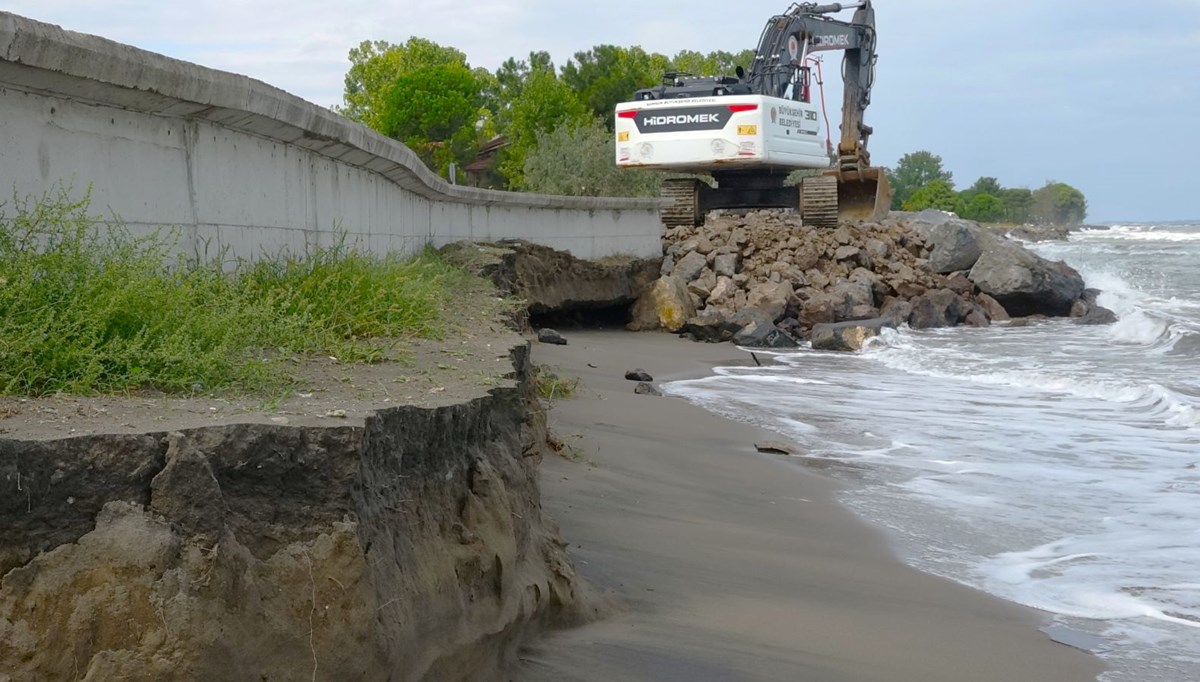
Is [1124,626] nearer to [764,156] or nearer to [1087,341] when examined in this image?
[1087,341]

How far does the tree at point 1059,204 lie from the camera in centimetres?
13938

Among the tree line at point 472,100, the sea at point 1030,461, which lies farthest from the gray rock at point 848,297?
the tree line at point 472,100

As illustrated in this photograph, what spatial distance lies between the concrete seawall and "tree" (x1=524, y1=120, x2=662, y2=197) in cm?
2935

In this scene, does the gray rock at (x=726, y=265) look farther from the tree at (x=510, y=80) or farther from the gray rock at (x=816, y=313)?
the tree at (x=510, y=80)

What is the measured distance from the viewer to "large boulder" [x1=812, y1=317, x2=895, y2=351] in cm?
1975

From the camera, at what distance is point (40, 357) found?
3957 mm

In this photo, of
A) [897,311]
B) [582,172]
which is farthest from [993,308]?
[582,172]

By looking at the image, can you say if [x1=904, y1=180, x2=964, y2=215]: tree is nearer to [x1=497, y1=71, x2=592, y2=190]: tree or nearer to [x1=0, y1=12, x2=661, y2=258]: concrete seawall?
[x1=497, y1=71, x2=592, y2=190]: tree

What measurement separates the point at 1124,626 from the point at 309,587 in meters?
4.32

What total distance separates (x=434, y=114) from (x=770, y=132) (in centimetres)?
4313

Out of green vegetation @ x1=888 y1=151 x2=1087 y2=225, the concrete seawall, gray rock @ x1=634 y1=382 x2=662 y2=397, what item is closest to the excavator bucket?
gray rock @ x1=634 y1=382 x2=662 y2=397

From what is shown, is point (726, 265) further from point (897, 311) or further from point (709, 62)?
point (709, 62)

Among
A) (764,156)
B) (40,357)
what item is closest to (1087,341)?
(764,156)

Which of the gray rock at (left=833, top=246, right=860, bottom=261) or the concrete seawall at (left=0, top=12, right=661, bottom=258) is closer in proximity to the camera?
the concrete seawall at (left=0, top=12, right=661, bottom=258)
